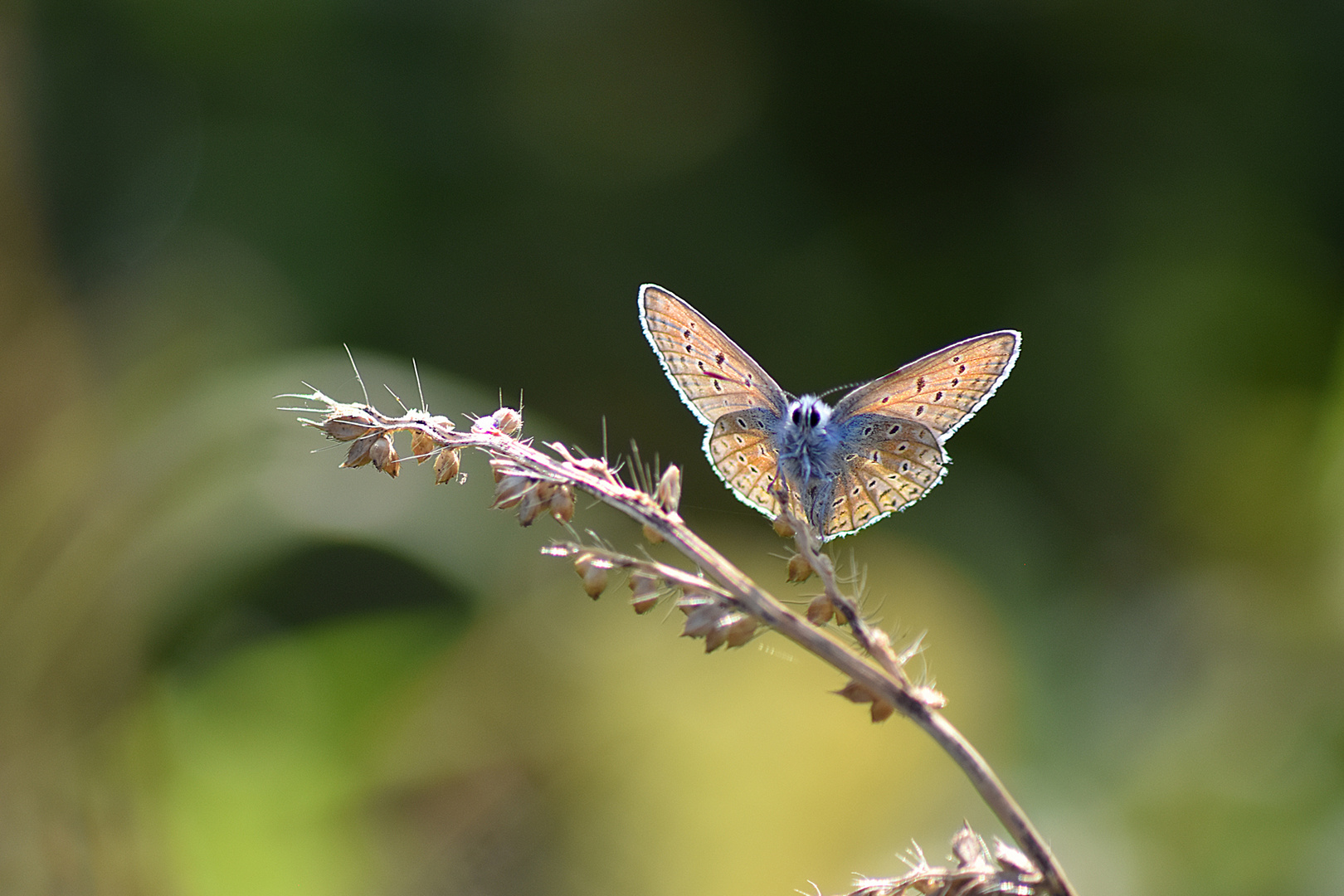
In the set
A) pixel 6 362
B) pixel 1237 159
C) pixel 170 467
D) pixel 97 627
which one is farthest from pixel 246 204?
pixel 1237 159

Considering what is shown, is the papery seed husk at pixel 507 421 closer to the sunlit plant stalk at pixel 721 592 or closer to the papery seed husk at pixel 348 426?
the sunlit plant stalk at pixel 721 592

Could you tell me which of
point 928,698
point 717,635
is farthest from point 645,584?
point 928,698

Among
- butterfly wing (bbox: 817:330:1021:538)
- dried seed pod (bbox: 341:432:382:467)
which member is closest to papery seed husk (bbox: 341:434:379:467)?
dried seed pod (bbox: 341:432:382:467)

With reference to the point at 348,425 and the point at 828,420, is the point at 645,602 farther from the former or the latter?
the point at 828,420

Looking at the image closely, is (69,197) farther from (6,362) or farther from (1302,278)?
(1302,278)

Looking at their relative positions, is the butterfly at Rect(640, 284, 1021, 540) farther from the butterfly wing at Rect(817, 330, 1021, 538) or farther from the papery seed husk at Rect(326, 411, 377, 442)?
the papery seed husk at Rect(326, 411, 377, 442)

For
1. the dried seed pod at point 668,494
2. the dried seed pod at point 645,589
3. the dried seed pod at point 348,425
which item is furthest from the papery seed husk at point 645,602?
the dried seed pod at point 348,425
